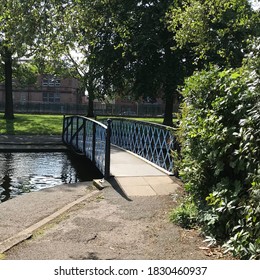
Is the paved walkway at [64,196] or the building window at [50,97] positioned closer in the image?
the paved walkway at [64,196]

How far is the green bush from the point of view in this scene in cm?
403

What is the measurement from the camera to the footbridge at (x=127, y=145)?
9344 millimetres

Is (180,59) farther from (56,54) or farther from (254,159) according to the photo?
(254,159)

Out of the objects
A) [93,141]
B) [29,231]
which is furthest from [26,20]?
[29,231]

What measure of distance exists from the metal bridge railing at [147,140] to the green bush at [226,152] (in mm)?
2298

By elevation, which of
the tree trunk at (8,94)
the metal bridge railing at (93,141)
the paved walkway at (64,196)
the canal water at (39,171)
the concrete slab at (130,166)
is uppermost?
the tree trunk at (8,94)

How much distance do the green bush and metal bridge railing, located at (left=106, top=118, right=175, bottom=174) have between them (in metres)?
2.30

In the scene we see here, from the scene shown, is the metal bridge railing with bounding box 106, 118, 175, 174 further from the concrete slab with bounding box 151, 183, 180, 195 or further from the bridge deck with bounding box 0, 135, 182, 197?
the concrete slab with bounding box 151, 183, 180, 195

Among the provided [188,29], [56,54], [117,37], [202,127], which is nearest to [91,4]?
[56,54]

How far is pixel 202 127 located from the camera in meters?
5.29

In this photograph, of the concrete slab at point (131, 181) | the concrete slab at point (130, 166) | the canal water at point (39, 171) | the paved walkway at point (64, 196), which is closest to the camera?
the paved walkway at point (64, 196)

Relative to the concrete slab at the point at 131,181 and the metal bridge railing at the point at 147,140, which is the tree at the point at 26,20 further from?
the concrete slab at the point at 131,181

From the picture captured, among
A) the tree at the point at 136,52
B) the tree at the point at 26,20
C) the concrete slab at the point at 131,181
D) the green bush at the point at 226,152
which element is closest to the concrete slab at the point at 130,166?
the concrete slab at the point at 131,181

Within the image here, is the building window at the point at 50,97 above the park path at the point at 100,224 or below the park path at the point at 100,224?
above
